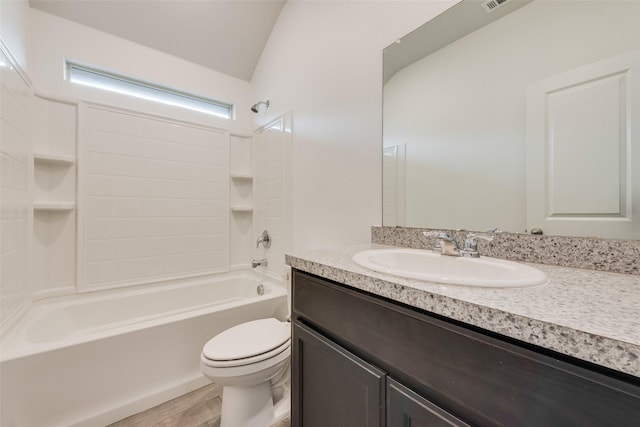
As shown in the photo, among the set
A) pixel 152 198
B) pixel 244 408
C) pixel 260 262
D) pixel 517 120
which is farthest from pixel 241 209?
pixel 517 120

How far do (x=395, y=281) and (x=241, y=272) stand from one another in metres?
2.24

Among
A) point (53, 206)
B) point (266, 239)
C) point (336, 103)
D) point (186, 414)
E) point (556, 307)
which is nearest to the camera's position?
point (556, 307)

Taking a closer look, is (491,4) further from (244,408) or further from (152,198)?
(152,198)

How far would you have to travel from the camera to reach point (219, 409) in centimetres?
149

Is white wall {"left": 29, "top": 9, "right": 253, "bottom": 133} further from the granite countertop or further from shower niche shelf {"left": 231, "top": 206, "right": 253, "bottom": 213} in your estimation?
the granite countertop

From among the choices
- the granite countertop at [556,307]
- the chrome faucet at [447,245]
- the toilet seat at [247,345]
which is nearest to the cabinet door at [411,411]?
the granite countertop at [556,307]

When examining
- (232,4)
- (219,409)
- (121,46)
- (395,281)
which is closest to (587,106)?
(395,281)

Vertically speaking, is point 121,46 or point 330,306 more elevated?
point 121,46

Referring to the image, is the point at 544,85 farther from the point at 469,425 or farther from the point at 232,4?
the point at 232,4

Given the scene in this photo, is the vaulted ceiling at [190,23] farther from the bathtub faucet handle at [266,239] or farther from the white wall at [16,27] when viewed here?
the bathtub faucet handle at [266,239]

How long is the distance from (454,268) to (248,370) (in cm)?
100

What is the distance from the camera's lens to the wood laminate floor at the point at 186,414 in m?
1.38

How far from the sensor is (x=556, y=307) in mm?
444

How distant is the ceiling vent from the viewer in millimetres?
960
